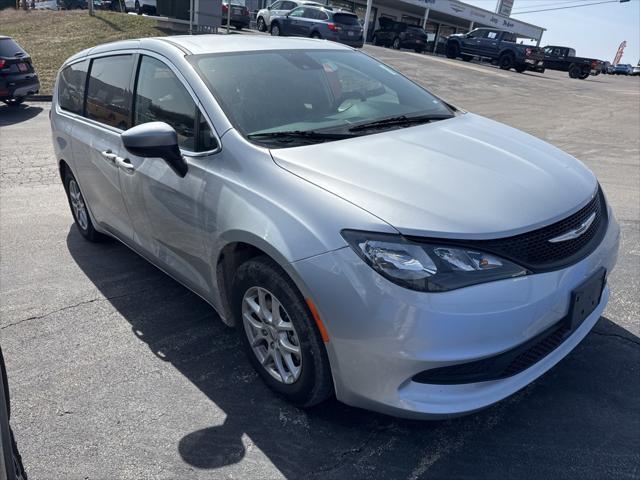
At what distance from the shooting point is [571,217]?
236 centimetres

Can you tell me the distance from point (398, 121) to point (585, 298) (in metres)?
1.44

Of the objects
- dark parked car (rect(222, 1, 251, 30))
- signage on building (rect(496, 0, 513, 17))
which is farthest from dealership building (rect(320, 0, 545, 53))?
dark parked car (rect(222, 1, 251, 30))

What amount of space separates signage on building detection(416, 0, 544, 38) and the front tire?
43060mm

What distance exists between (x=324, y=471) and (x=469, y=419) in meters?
0.78

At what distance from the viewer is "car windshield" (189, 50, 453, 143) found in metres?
2.82

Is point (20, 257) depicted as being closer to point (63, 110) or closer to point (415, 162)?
point (63, 110)

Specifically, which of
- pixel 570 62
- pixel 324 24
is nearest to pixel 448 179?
pixel 324 24

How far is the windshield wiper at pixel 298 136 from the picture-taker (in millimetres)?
2660

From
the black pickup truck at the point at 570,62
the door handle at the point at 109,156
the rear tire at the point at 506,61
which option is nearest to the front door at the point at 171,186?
the door handle at the point at 109,156

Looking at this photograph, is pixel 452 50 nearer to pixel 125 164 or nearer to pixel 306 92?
pixel 306 92

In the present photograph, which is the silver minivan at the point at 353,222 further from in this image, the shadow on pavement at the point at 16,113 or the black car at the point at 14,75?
the black car at the point at 14,75

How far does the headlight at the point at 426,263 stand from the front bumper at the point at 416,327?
3 centimetres

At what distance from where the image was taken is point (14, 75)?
10680 mm

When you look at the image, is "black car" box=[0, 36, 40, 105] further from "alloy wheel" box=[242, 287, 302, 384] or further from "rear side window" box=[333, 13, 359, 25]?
"rear side window" box=[333, 13, 359, 25]
